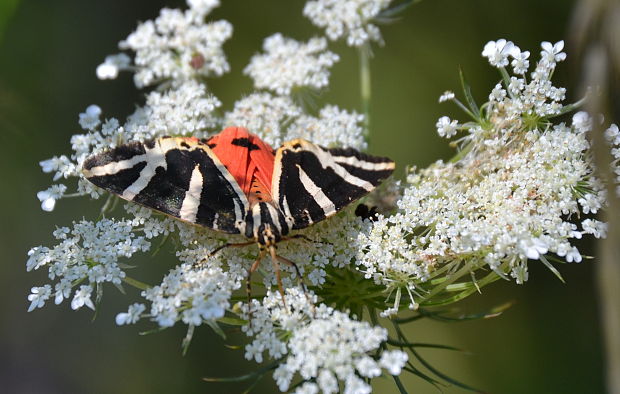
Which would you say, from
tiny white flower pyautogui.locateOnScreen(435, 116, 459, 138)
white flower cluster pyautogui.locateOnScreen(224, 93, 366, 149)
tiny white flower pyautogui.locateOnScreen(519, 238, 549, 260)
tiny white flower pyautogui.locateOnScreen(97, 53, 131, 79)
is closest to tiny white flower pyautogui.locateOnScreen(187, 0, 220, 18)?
tiny white flower pyautogui.locateOnScreen(97, 53, 131, 79)

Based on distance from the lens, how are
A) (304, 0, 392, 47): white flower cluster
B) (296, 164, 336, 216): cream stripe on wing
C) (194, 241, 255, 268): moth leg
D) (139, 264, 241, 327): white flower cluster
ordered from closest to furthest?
1. (139, 264, 241, 327): white flower cluster
2. (194, 241, 255, 268): moth leg
3. (296, 164, 336, 216): cream stripe on wing
4. (304, 0, 392, 47): white flower cluster

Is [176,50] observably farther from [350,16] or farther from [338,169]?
[338,169]

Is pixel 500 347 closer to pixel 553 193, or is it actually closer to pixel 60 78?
pixel 553 193

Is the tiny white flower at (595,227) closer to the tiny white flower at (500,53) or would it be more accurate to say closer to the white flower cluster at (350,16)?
the tiny white flower at (500,53)

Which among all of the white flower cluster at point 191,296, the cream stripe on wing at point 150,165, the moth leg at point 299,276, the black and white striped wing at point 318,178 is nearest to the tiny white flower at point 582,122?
the black and white striped wing at point 318,178

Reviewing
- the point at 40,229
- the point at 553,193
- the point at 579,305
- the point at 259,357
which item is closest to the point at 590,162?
the point at 553,193

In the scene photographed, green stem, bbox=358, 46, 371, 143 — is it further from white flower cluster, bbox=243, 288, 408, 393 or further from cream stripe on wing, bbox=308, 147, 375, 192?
white flower cluster, bbox=243, 288, 408, 393

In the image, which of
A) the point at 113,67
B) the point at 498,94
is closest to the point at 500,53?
the point at 498,94
